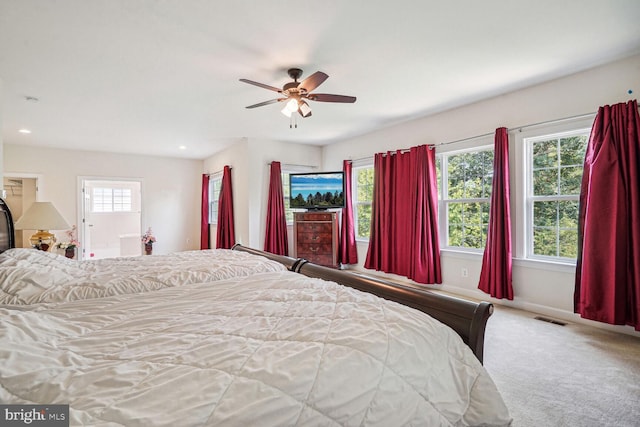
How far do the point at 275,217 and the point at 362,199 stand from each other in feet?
5.16

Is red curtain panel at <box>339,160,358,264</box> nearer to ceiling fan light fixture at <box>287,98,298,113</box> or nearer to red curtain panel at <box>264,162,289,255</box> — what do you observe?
red curtain panel at <box>264,162,289,255</box>

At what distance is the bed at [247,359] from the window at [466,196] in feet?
9.63

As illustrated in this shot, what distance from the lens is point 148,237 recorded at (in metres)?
6.38

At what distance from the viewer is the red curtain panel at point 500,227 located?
3.43 meters

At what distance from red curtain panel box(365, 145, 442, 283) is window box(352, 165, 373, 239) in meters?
0.40

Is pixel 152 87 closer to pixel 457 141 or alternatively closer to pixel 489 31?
pixel 489 31

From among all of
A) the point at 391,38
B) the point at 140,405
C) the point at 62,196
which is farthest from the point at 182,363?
the point at 62,196

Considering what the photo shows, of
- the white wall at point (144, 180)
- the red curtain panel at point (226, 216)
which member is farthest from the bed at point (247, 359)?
the white wall at point (144, 180)

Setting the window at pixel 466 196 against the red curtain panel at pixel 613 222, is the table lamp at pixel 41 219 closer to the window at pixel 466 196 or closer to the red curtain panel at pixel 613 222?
the window at pixel 466 196

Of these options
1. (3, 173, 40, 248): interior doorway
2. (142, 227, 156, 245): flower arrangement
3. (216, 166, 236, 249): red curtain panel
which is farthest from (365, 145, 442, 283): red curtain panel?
(3, 173, 40, 248): interior doorway

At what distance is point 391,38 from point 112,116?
370 centimetres

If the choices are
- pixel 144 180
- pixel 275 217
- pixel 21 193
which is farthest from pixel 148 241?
pixel 275 217

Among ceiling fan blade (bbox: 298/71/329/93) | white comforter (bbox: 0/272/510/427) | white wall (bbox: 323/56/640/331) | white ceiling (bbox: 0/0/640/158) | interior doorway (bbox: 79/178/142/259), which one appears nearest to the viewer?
white comforter (bbox: 0/272/510/427)

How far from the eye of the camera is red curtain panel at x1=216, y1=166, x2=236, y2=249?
5.79 meters
